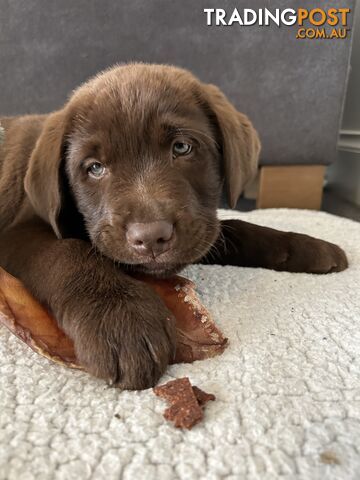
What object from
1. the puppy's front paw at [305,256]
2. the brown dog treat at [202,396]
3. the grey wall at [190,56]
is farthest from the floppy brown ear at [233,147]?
the grey wall at [190,56]

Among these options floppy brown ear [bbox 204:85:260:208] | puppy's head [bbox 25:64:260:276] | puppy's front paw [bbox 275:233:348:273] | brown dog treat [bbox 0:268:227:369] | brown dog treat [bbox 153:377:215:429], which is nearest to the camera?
brown dog treat [bbox 153:377:215:429]

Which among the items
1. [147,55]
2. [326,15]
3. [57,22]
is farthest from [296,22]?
[57,22]

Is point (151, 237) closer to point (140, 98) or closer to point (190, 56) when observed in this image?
point (140, 98)

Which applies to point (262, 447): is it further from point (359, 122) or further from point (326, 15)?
point (359, 122)

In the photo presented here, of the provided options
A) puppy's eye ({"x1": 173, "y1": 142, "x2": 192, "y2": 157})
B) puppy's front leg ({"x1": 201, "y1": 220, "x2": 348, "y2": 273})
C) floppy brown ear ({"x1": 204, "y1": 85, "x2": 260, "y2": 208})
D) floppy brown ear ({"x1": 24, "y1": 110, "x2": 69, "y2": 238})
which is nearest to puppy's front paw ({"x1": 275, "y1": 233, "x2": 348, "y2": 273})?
puppy's front leg ({"x1": 201, "y1": 220, "x2": 348, "y2": 273})

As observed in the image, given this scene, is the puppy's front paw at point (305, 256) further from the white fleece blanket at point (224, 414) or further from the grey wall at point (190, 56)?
the grey wall at point (190, 56)

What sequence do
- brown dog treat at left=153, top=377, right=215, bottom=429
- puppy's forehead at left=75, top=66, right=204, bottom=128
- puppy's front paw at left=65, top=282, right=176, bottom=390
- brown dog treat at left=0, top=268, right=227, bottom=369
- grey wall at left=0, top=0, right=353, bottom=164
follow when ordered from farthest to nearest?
grey wall at left=0, top=0, right=353, bottom=164 → puppy's forehead at left=75, top=66, right=204, bottom=128 → brown dog treat at left=0, top=268, right=227, bottom=369 → puppy's front paw at left=65, top=282, right=176, bottom=390 → brown dog treat at left=153, top=377, right=215, bottom=429

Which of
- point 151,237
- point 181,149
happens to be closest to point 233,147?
point 181,149

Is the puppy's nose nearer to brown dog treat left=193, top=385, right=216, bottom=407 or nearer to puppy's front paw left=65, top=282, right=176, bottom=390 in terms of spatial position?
puppy's front paw left=65, top=282, right=176, bottom=390
